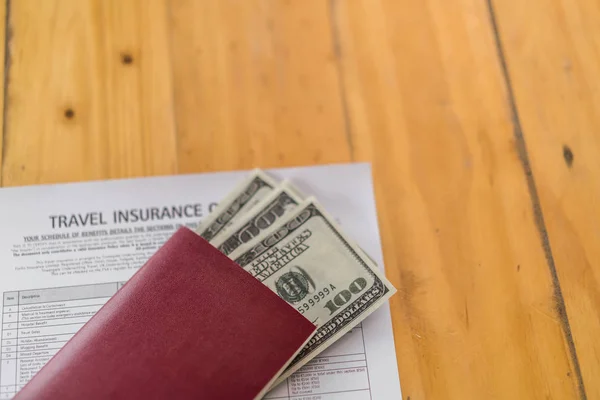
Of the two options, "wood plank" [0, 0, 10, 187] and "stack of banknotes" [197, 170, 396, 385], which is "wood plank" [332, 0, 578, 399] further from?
"wood plank" [0, 0, 10, 187]

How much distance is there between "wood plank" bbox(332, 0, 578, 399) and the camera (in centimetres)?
51

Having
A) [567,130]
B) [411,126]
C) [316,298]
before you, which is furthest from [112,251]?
[567,130]

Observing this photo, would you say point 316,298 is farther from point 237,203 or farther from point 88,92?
point 88,92

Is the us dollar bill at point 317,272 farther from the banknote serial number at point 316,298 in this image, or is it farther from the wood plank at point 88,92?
the wood plank at point 88,92

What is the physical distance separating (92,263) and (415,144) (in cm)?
32

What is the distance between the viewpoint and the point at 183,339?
0.46 m

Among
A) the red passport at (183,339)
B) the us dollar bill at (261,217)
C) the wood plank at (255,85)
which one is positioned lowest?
the red passport at (183,339)

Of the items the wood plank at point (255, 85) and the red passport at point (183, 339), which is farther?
the wood plank at point (255, 85)

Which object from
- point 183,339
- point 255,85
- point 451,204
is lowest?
point 183,339

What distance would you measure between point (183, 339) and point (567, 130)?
41 cm

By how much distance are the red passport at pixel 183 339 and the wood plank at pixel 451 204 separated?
123 mm

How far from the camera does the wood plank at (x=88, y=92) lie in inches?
21.9

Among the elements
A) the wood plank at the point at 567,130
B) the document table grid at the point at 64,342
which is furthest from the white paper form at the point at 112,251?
the wood plank at the point at 567,130

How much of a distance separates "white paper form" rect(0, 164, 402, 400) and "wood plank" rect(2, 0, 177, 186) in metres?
0.02
